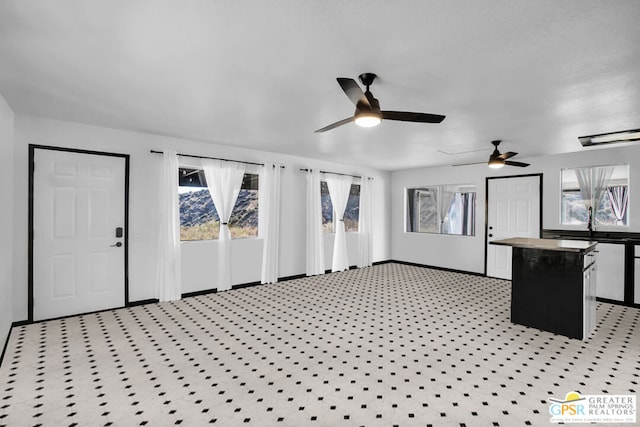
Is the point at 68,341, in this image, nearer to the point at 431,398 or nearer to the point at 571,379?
the point at 431,398

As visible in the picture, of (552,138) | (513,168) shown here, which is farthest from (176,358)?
(513,168)

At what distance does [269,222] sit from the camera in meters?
6.18

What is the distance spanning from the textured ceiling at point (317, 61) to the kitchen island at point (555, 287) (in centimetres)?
155

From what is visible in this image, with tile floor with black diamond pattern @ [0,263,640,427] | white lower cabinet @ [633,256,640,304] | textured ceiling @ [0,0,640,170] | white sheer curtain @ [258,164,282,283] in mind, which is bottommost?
tile floor with black diamond pattern @ [0,263,640,427]

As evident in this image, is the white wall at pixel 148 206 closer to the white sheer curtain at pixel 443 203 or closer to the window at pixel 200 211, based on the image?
the window at pixel 200 211

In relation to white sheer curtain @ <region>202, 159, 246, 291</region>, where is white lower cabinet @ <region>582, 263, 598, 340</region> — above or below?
below

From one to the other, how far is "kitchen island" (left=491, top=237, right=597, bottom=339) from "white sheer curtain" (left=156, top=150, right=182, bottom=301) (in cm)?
457

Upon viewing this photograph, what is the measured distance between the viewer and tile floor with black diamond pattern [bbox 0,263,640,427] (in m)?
2.32

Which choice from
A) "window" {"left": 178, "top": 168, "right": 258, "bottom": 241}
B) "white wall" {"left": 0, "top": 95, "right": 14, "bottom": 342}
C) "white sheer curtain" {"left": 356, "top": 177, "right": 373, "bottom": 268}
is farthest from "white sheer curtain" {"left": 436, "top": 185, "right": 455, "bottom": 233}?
"white wall" {"left": 0, "top": 95, "right": 14, "bottom": 342}

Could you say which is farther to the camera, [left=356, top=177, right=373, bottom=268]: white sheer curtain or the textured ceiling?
[left=356, top=177, right=373, bottom=268]: white sheer curtain

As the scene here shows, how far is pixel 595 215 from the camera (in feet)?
19.2

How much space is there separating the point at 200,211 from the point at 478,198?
5646 mm

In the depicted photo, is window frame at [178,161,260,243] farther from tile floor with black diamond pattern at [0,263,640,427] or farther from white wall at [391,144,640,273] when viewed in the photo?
white wall at [391,144,640,273]

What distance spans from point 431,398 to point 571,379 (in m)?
1.31
